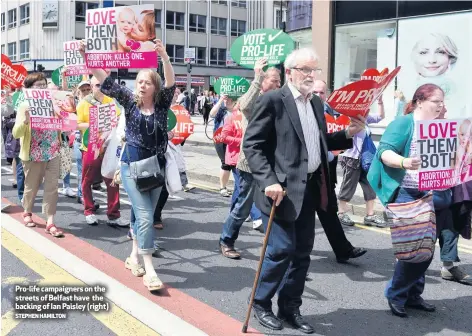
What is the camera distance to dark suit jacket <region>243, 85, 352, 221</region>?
3.65m

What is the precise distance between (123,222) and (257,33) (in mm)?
3026

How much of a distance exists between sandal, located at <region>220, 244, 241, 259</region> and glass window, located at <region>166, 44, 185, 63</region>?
47152 millimetres

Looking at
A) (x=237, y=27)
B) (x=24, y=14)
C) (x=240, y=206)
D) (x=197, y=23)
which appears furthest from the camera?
(x=237, y=27)

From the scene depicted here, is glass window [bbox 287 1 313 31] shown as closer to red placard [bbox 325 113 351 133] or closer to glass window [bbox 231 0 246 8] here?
red placard [bbox 325 113 351 133]

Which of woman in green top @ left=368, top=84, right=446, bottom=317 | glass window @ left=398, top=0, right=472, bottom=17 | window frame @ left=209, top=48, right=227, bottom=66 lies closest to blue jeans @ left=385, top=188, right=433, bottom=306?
woman in green top @ left=368, top=84, right=446, bottom=317

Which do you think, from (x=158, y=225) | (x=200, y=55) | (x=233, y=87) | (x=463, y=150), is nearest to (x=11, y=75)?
(x=233, y=87)

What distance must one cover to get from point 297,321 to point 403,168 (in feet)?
4.28

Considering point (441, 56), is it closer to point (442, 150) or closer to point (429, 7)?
point (429, 7)

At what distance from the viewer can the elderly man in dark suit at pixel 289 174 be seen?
12.0 ft

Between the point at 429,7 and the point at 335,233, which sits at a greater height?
the point at 429,7

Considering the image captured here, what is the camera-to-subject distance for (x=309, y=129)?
12.4 ft

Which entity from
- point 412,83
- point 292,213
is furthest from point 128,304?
point 412,83

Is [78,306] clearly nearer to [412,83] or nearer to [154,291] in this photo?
[154,291]

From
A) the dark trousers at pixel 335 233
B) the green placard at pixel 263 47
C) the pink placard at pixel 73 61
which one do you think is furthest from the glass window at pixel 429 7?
the dark trousers at pixel 335 233
